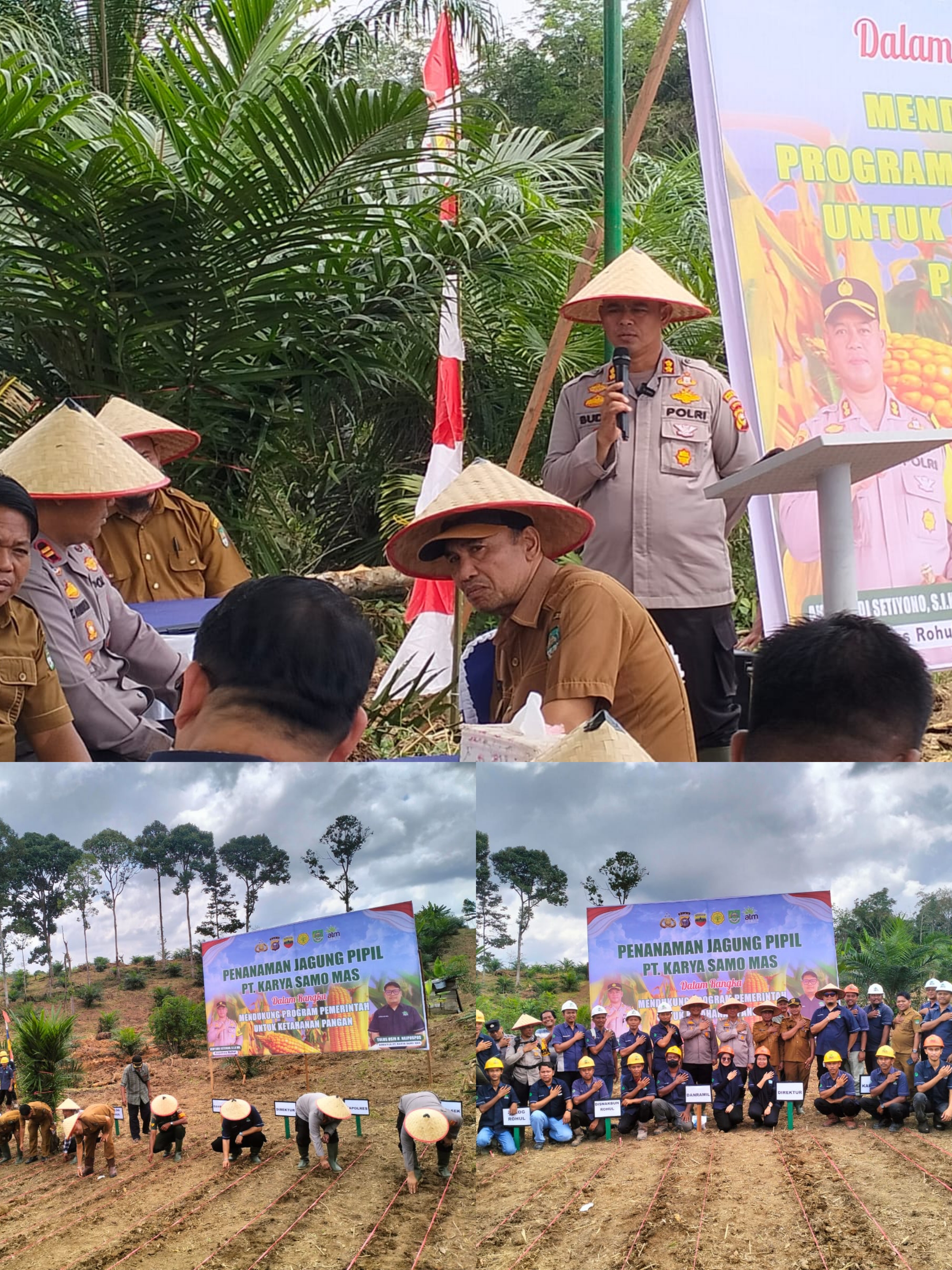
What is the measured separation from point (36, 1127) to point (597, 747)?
0.84 meters

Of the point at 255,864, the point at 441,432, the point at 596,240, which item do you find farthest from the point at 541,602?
the point at 441,432

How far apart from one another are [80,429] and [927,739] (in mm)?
4394

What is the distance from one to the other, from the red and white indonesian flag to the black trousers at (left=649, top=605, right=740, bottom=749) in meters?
1.08

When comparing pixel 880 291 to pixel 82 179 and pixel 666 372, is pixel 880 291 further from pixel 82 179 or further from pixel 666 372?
pixel 82 179

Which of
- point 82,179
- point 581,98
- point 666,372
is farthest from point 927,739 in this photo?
point 581,98

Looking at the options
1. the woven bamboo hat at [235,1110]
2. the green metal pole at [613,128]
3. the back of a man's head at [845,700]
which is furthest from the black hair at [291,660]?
the green metal pole at [613,128]

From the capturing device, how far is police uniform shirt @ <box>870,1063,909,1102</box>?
1759mm

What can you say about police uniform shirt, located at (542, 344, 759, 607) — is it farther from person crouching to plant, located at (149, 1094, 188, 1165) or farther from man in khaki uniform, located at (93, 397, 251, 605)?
person crouching to plant, located at (149, 1094, 188, 1165)

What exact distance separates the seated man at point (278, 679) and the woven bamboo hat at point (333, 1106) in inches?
16.2

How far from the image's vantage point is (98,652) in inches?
118

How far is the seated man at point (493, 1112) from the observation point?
5.58 ft

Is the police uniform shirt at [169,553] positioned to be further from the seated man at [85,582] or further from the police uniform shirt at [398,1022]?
the police uniform shirt at [398,1022]

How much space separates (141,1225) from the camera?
1.61 metres

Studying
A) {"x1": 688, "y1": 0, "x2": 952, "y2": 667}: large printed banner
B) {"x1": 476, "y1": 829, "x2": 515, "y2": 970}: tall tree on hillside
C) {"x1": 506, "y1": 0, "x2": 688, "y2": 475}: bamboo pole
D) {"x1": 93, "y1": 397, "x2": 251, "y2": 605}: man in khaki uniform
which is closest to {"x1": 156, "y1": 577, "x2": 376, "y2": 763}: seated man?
{"x1": 476, "y1": 829, "x2": 515, "y2": 970}: tall tree on hillside
